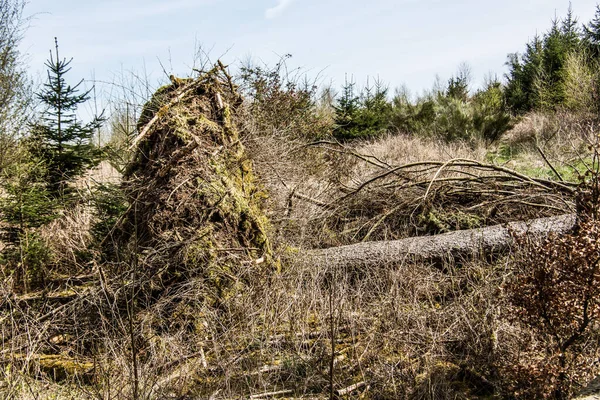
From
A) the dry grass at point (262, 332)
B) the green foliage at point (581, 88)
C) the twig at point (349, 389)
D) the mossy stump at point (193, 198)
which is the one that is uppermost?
the green foliage at point (581, 88)

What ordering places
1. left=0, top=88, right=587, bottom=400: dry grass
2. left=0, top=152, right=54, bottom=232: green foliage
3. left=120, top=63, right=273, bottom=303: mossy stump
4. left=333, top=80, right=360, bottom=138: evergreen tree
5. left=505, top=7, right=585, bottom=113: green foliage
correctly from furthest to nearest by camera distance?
left=505, top=7, right=585, bottom=113: green foliage
left=333, top=80, right=360, bottom=138: evergreen tree
left=0, top=152, right=54, bottom=232: green foliage
left=120, top=63, right=273, bottom=303: mossy stump
left=0, top=88, right=587, bottom=400: dry grass

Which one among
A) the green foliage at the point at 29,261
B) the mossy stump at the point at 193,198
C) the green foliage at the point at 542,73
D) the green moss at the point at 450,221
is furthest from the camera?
the green foliage at the point at 542,73

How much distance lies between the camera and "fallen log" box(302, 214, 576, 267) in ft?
17.6

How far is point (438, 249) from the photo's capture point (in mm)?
5512

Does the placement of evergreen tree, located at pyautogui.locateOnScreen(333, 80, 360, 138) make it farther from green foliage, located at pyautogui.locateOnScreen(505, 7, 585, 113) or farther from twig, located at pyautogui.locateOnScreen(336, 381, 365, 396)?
twig, located at pyautogui.locateOnScreen(336, 381, 365, 396)

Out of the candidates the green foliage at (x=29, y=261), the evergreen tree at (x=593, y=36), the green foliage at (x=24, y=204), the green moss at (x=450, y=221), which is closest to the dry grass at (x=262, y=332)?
the green foliage at (x=29, y=261)

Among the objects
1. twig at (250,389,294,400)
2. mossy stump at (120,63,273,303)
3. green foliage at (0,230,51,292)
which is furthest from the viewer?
green foliage at (0,230,51,292)

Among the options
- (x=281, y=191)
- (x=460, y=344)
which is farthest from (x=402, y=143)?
(x=460, y=344)

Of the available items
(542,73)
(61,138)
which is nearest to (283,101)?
(61,138)

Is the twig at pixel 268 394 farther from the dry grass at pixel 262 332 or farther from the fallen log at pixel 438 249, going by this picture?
the fallen log at pixel 438 249

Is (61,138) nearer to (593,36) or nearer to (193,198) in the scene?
(193,198)

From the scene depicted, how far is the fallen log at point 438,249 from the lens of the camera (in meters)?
5.35

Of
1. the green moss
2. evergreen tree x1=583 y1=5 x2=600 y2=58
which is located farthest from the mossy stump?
evergreen tree x1=583 y1=5 x2=600 y2=58

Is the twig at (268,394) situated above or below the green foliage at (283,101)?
below
